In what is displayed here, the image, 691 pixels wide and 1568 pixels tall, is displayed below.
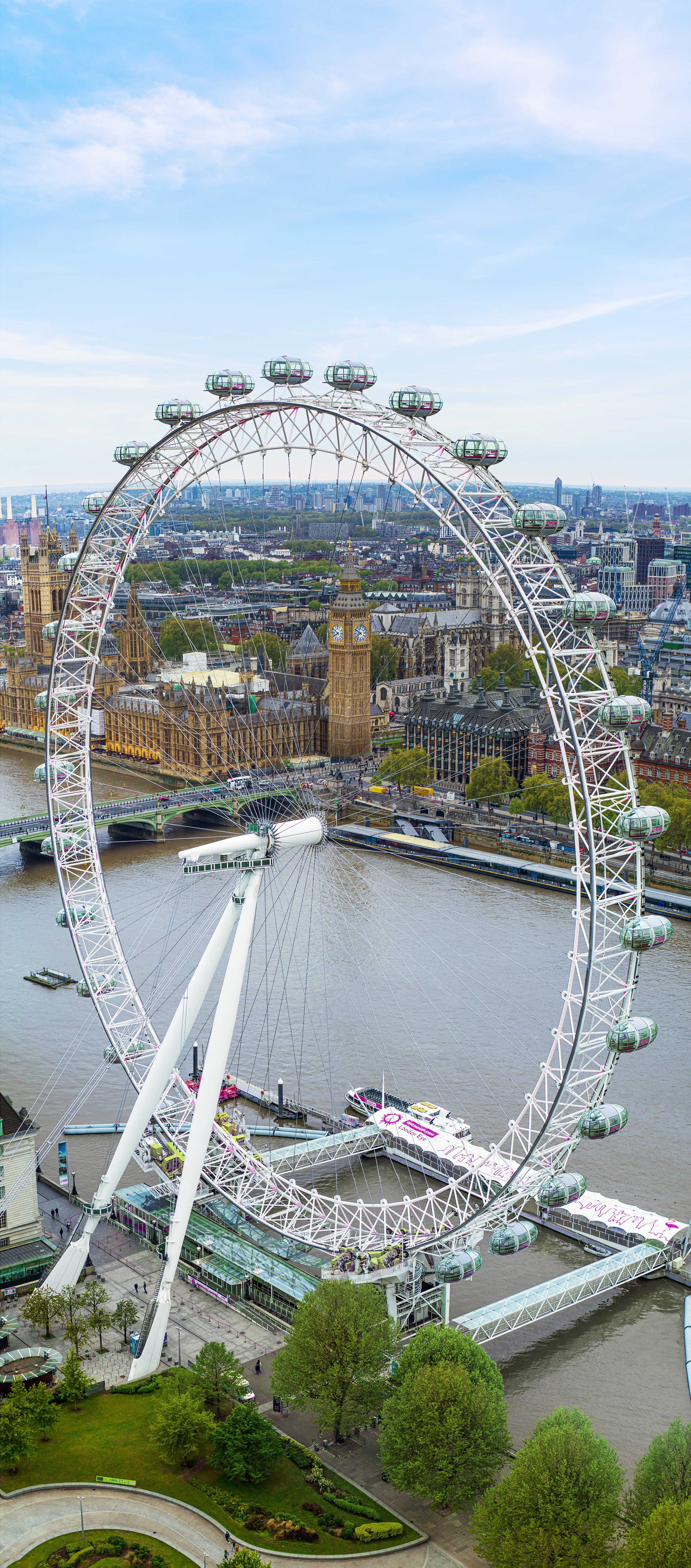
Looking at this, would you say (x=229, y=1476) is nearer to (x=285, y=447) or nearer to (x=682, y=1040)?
(x=285, y=447)

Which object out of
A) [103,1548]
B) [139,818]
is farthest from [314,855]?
[139,818]

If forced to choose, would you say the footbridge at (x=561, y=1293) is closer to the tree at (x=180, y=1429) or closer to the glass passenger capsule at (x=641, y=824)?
the tree at (x=180, y=1429)

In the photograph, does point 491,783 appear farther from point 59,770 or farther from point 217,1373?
point 217,1373

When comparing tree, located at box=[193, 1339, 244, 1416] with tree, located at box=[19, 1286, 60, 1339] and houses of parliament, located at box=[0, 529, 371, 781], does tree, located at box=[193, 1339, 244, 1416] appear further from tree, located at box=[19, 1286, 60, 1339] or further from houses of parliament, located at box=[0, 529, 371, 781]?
houses of parliament, located at box=[0, 529, 371, 781]

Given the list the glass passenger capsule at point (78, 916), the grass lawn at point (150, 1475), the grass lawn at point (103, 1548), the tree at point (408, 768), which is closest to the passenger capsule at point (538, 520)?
the glass passenger capsule at point (78, 916)

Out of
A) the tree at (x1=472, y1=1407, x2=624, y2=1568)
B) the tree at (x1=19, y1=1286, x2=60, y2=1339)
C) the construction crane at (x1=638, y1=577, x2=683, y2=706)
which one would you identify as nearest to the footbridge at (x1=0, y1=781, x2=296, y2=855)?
the construction crane at (x1=638, y1=577, x2=683, y2=706)

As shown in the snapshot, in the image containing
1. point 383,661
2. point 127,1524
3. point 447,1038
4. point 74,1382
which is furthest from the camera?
point 383,661

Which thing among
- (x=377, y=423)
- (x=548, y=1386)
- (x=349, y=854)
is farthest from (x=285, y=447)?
(x=349, y=854)

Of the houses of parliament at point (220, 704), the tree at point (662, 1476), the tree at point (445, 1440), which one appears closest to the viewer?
the tree at point (662, 1476)
